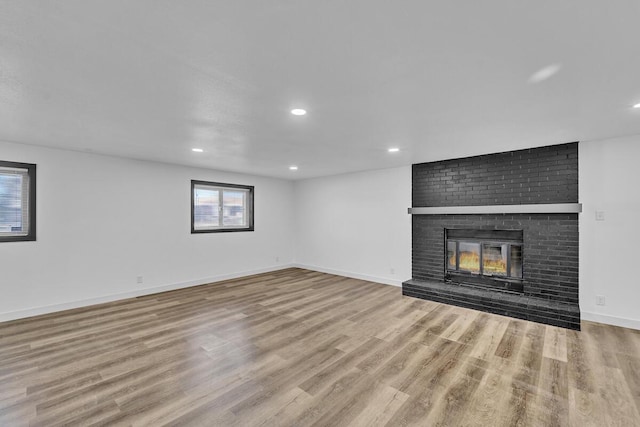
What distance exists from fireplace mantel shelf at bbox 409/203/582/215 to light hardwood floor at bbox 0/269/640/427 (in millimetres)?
1442

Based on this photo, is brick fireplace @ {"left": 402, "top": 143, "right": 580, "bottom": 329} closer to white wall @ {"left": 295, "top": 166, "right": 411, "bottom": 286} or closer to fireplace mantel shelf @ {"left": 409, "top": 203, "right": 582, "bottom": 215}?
fireplace mantel shelf @ {"left": 409, "top": 203, "right": 582, "bottom": 215}

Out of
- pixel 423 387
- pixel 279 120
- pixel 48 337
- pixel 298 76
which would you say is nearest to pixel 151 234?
pixel 48 337

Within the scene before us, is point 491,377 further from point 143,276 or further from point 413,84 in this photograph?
point 143,276

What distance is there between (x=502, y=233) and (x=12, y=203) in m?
6.86

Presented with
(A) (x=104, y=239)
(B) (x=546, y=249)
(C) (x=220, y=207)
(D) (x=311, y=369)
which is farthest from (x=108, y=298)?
(B) (x=546, y=249)

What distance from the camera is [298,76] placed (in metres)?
1.96

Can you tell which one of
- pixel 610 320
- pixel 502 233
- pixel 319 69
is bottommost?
pixel 610 320

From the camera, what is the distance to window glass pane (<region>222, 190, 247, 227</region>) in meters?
6.31

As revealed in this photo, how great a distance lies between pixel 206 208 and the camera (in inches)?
236

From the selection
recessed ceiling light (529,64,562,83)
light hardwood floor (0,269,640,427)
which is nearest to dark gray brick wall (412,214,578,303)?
light hardwood floor (0,269,640,427)

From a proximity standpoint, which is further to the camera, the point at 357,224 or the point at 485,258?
the point at 357,224

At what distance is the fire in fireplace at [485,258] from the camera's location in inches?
170

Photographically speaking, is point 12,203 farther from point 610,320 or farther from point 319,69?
point 610,320

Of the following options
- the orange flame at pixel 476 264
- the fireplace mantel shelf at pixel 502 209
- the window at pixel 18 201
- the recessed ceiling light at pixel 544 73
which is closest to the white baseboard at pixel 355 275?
the orange flame at pixel 476 264
